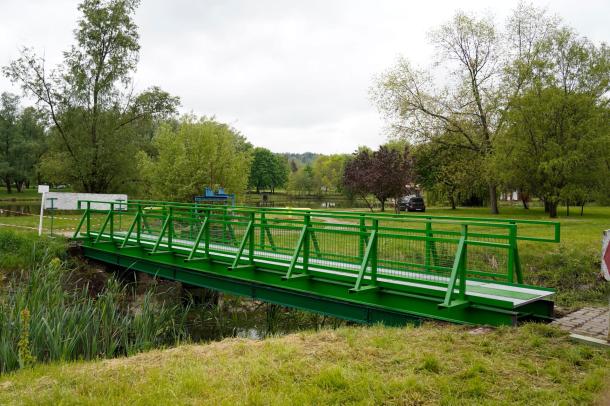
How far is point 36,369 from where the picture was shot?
6.18 meters

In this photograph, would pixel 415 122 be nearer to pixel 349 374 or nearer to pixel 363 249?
pixel 363 249

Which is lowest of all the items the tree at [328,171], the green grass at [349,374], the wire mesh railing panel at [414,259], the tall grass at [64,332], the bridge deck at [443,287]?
the tall grass at [64,332]

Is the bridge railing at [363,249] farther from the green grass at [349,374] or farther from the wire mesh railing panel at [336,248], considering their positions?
the green grass at [349,374]

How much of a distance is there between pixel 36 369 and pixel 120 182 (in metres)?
29.9

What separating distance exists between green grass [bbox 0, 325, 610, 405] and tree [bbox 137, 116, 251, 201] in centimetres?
2027

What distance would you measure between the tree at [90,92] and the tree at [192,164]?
519 centimetres

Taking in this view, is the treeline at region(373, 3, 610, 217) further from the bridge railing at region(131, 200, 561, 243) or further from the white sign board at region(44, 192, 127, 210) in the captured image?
the white sign board at region(44, 192, 127, 210)

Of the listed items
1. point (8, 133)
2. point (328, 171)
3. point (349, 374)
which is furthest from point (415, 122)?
point (328, 171)

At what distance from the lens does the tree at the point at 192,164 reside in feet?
85.7

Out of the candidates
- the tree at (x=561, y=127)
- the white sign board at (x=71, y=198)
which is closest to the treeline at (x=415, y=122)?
the tree at (x=561, y=127)

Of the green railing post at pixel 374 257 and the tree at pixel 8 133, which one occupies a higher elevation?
the tree at pixel 8 133

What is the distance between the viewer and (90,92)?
32.6 metres

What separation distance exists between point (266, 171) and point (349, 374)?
96.9m

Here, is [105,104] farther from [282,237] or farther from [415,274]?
[415,274]
